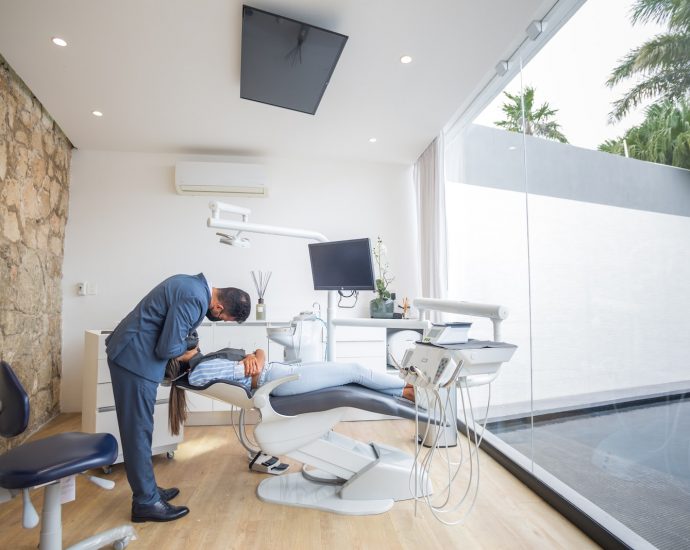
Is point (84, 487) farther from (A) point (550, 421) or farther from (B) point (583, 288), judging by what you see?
(B) point (583, 288)

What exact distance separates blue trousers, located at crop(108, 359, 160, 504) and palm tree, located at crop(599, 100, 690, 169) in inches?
90.9

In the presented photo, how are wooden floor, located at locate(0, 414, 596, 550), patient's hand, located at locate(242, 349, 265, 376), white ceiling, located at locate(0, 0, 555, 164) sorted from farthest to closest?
patient's hand, located at locate(242, 349, 265, 376), white ceiling, located at locate(0, 0, 555, 164), wooden floor, located at locate(0, 414, 596, 550)

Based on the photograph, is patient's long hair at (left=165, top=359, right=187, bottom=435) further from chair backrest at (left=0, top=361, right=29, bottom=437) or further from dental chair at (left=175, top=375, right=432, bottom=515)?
chair backrest at (left=0, top=361, right=29, bottom=437)

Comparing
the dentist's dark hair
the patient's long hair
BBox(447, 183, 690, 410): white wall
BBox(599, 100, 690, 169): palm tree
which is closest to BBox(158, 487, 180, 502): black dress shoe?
the patient's long hair

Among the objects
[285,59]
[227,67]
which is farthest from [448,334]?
[227,67]

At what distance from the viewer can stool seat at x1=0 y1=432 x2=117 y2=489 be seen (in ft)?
4.16

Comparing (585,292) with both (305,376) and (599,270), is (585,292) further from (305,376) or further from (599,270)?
(305,376)

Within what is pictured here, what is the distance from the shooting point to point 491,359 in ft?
4.91

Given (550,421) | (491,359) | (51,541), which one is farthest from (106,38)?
(550,421)

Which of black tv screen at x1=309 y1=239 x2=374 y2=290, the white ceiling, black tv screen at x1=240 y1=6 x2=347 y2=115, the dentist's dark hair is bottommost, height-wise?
the dentist's dark hair

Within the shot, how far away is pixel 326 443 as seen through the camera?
79.7 inches

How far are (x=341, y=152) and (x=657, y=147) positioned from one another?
267 centimetres

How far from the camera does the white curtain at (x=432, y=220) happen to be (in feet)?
11.0

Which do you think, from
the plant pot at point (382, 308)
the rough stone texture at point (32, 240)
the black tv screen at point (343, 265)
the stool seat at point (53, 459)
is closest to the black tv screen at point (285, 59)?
the black tv screen at point (343, 265)
